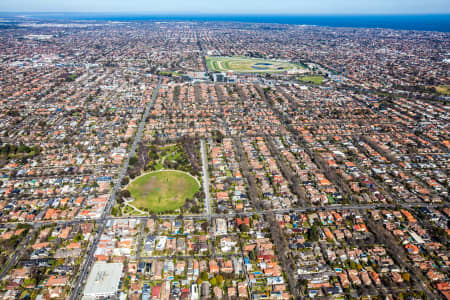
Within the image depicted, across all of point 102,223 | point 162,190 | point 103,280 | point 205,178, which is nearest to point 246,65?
point 205,178

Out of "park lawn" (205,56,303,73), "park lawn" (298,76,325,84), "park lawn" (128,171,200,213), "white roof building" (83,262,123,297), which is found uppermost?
"park lawn" (205,56,303,73)

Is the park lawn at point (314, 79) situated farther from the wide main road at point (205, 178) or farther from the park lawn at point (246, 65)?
the wide main road at point (205, 178)

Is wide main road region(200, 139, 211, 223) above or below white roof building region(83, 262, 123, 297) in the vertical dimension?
above

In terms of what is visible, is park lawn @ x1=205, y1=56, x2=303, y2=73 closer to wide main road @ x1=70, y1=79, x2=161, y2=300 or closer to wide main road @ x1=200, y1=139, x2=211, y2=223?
wide main road @ x1=70, y1=79, x2=161, y2=300

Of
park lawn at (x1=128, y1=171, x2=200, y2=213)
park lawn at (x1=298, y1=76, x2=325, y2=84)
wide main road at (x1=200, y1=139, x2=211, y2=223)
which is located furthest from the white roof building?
park lawn at (x1=298, y1=76, x2=325, y2=84)

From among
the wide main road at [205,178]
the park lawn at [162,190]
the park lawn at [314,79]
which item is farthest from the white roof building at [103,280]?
the park lawn at [314,79]

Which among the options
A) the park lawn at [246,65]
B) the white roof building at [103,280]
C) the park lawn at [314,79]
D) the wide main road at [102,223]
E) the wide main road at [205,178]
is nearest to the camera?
the white roof building at [103,280]

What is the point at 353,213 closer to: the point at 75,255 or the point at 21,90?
the point at 75,255

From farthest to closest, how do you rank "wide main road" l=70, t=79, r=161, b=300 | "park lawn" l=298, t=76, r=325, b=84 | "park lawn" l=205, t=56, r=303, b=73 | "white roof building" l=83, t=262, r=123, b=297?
"park lawn" l=205, t=56, r=303, b=73 < "park lawn" l=298, t=76, r=325, b=84 < "wide main road" l=70, t=79, r=161, b=300 < "white roof building" l=83, t=262, r=123, b=297

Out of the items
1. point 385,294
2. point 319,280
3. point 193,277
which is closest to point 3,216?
point 193,277
